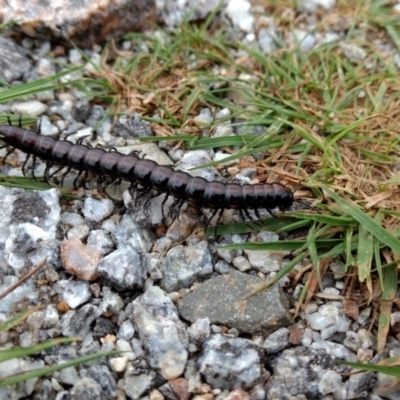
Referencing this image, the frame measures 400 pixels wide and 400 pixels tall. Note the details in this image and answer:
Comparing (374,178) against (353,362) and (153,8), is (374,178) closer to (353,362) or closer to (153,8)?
(353,362)

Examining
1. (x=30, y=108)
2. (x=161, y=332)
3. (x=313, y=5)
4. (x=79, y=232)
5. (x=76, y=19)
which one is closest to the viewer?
(x=161, y=332)

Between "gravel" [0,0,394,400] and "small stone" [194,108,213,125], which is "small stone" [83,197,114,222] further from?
"small stone" [194,108,213,125]

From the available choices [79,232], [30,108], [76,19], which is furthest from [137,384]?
[76,19]

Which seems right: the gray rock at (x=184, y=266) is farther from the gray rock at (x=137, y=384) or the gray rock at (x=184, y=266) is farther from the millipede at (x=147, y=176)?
the gray rock at (x=137, y=384)

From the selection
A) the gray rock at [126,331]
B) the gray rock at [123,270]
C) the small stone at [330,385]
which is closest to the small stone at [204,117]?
the gray rock at [123,270]

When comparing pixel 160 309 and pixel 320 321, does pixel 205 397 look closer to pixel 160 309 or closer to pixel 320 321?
pixel 160 309

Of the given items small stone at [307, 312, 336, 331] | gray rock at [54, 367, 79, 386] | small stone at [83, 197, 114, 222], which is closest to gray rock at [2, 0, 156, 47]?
small stone at [83, 197, 114, 222]

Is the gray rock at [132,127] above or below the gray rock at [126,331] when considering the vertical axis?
above
